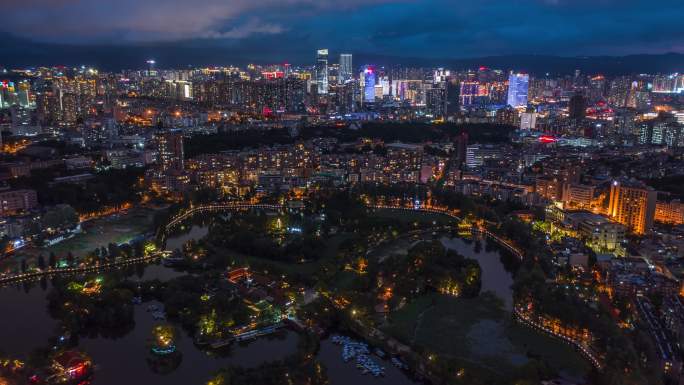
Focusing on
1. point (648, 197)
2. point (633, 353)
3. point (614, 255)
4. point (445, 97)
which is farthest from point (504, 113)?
point (633, 353)

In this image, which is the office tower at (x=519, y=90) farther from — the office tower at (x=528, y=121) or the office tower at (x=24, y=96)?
the office tower at (x=24, y=96)

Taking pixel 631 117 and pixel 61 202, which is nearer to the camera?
pixel 61 202

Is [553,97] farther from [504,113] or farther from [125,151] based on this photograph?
[125,151]

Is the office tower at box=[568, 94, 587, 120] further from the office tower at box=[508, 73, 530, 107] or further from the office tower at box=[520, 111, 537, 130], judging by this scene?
the office tower at box=[508, 73, 530, 107]

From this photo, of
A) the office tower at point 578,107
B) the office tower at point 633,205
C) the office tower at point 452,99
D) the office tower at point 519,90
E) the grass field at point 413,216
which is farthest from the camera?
the office tower at point 519,90

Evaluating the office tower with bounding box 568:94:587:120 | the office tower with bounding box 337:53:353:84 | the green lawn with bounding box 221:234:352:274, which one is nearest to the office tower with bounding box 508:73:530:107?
the office tower with bounding box 568:94:587:120

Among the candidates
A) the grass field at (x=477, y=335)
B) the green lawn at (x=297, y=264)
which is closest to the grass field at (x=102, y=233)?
the green lawn at (x=297, y=264)

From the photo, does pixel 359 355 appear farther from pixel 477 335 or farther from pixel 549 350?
pixel 549 350
